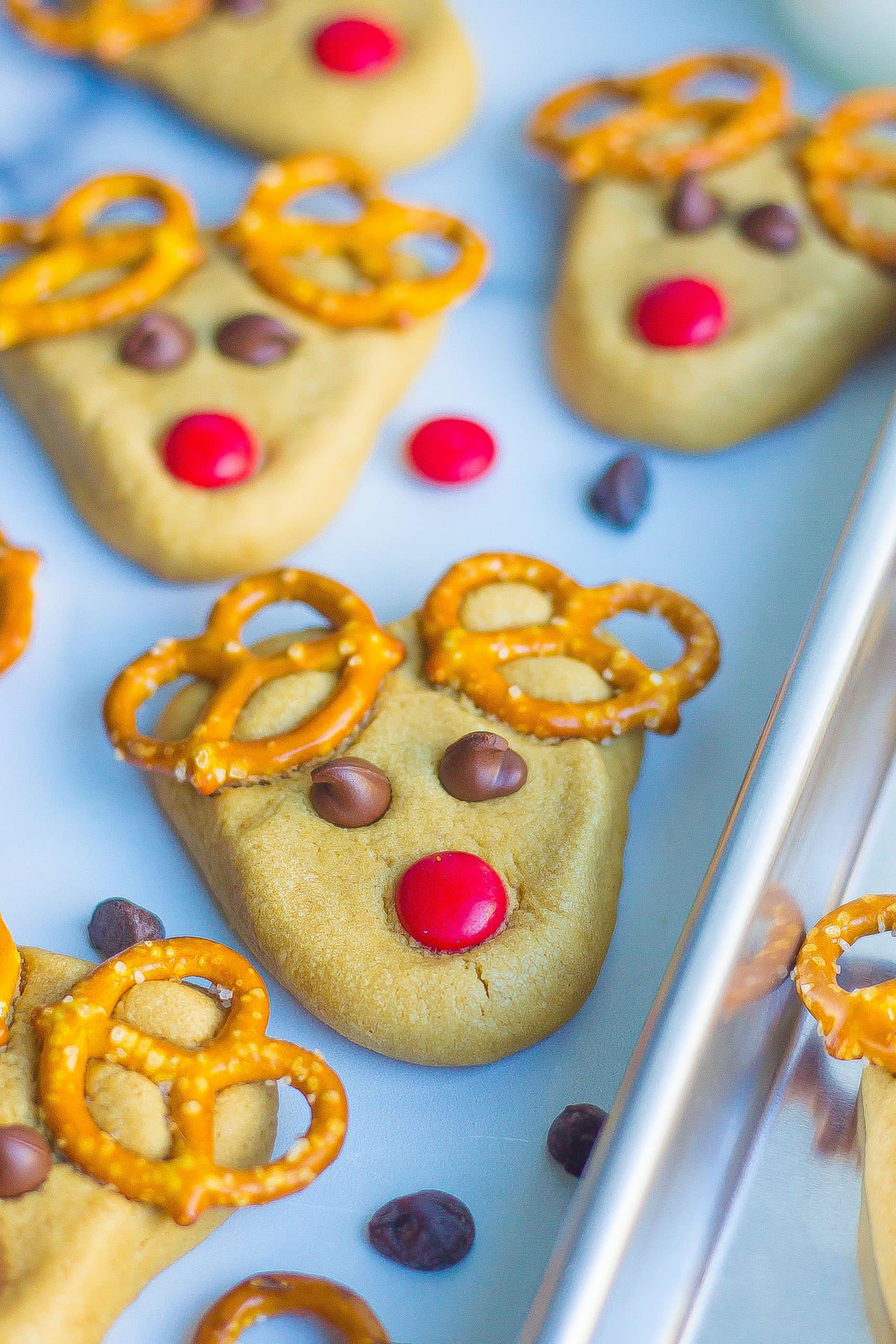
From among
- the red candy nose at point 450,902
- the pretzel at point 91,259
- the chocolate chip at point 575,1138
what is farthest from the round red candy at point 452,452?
the chocolate chip at point 575,1138

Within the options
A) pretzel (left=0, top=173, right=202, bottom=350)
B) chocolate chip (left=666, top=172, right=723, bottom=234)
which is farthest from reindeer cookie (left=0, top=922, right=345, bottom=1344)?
chocolate chip (left=666, top=172, right=723, bottom=234)

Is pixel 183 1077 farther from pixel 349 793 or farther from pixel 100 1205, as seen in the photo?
pixel 349 793

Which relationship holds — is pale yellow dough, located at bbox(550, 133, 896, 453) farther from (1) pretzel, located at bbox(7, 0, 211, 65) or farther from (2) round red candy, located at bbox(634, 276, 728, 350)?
(1) pretzel, located at bbox(7, 0, 211, 65)

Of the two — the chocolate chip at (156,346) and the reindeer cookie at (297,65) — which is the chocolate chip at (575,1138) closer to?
the chocolate chip at (156,346)

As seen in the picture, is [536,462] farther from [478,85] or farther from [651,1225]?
[651,1225]

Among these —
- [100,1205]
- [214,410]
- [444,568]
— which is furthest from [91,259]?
[100,1205]

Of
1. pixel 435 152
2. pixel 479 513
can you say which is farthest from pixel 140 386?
pixel 435 152
